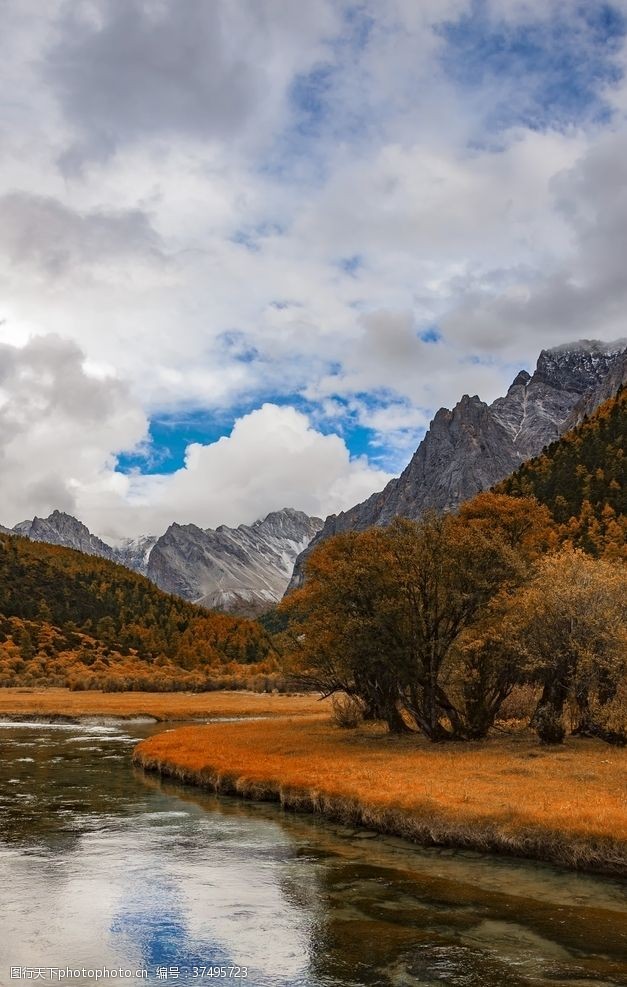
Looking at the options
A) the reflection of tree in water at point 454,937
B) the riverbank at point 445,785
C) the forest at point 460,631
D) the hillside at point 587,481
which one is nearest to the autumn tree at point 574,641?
the forest at point 460,631

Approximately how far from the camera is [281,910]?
755 inches

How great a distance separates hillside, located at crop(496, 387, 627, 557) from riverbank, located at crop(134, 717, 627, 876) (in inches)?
2662

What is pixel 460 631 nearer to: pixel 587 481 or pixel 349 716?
pixel 349 716

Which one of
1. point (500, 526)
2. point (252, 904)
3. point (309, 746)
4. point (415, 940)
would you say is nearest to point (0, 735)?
point (309, 746)

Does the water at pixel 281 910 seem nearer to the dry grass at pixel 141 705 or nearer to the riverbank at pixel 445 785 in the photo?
the riverbank at pixel 445 785

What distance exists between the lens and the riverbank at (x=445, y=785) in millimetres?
23969

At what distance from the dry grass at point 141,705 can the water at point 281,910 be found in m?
63.2

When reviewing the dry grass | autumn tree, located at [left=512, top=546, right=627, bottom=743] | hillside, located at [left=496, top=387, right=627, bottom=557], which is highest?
hillside, located at [left=496, top=387, right=627, bottom=557]

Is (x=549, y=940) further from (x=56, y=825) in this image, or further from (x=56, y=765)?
(x=56, y=765)

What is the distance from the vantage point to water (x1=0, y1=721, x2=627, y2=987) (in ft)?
50.4

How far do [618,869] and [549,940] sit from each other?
6.46 metres

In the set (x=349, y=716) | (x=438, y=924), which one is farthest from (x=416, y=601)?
(x=438, y=924)

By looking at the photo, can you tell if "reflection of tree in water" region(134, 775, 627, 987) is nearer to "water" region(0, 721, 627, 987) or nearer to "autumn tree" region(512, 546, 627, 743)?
"water" region(0, 721, 627, 987)

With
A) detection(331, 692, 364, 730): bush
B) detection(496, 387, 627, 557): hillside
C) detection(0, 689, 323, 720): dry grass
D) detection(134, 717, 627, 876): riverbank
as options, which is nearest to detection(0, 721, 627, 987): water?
detection(134, 717, 627, 876): riverbank
